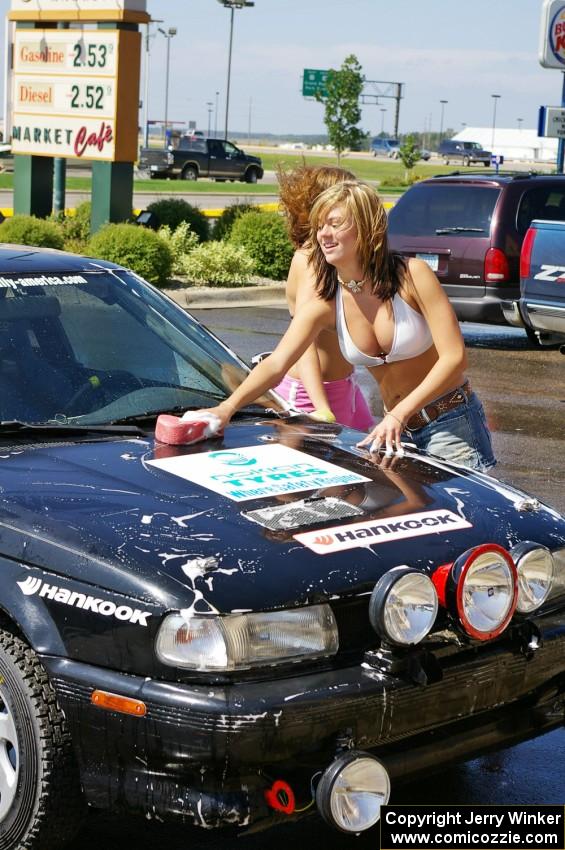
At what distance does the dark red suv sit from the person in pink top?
796 cm

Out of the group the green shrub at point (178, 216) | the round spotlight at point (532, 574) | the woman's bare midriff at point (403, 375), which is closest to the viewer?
the round spotlight at point (532, 574)

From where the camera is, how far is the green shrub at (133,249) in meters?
15.4

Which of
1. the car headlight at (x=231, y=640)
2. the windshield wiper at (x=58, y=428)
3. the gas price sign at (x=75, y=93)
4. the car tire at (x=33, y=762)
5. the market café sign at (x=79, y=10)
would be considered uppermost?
the market café sign at (x=79, y=10)

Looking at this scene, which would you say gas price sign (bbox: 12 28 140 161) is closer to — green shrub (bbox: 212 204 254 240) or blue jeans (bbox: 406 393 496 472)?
green shrub (bbox: 212 204 254 240)

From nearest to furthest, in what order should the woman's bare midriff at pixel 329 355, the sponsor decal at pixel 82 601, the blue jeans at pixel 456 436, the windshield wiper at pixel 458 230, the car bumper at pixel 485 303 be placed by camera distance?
1. the sponsor decal at pixel 82 601
2. the blue jeans at pixel 456 436
3. the woman's bare midriff at pixel 329 355
4. the car bumper at pixel 485 303
5. the windshield wiper at pixel 458 230

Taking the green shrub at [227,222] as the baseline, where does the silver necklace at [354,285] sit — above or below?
above

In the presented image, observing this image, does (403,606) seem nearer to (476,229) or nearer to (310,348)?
(310,348)

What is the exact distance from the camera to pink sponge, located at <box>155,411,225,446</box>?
4082 millimetres

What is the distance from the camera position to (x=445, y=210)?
13.8 metres

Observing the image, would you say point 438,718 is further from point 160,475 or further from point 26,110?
point 26,110

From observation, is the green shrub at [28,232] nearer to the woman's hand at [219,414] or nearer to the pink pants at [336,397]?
the pink pants at [336,397]

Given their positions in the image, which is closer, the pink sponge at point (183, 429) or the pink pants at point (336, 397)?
the pink sponge at point (183, 429)

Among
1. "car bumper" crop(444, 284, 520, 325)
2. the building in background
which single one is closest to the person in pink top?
"car bumper" crop(444, 284, 520, 325)

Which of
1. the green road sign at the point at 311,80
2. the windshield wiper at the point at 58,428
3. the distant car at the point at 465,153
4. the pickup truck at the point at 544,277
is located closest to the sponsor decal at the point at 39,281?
the windshield wiper at the point at 58,428
